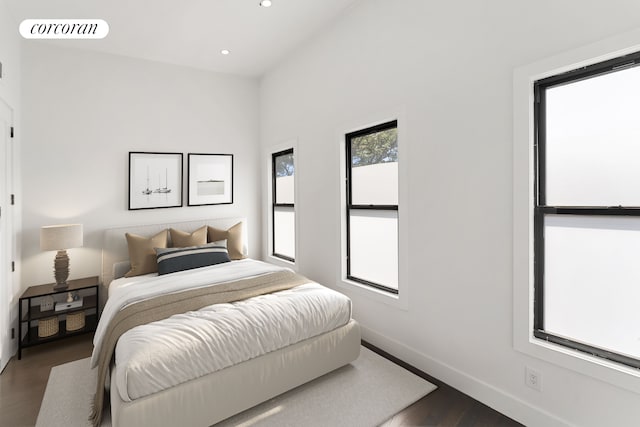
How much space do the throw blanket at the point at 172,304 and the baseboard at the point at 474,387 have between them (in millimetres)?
979

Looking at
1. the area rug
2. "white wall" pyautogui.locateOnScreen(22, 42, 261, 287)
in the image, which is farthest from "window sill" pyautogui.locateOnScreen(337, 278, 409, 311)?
"white wall" pyautogui.locateOnScreen(22, 42, 261, 287)

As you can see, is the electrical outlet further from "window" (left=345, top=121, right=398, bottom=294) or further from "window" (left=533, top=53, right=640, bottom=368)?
"window" (left=345, top=121, right=398, bottom=294)

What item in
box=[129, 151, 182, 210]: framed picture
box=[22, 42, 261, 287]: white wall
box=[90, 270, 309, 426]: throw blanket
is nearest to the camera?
box=[90, 270, 309, 426]: throw blanket

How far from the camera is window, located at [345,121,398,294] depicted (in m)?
2.76

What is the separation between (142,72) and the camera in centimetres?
382

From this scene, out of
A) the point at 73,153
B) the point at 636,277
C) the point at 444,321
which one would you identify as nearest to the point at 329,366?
the point at 444,321

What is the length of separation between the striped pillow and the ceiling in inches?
89.6

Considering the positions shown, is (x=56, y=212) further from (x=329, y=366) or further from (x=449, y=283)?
(x=449, y=283)

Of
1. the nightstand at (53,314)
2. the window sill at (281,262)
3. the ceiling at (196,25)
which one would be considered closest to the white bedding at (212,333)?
the nightstand at (53,314)

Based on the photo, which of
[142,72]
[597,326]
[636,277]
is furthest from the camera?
[142,72]

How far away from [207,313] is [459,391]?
71.7 inches

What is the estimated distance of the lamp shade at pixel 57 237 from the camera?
9.93 ft

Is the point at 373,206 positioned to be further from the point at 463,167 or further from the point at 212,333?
the point at 212,333

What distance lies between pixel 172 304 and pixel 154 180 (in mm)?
2273
